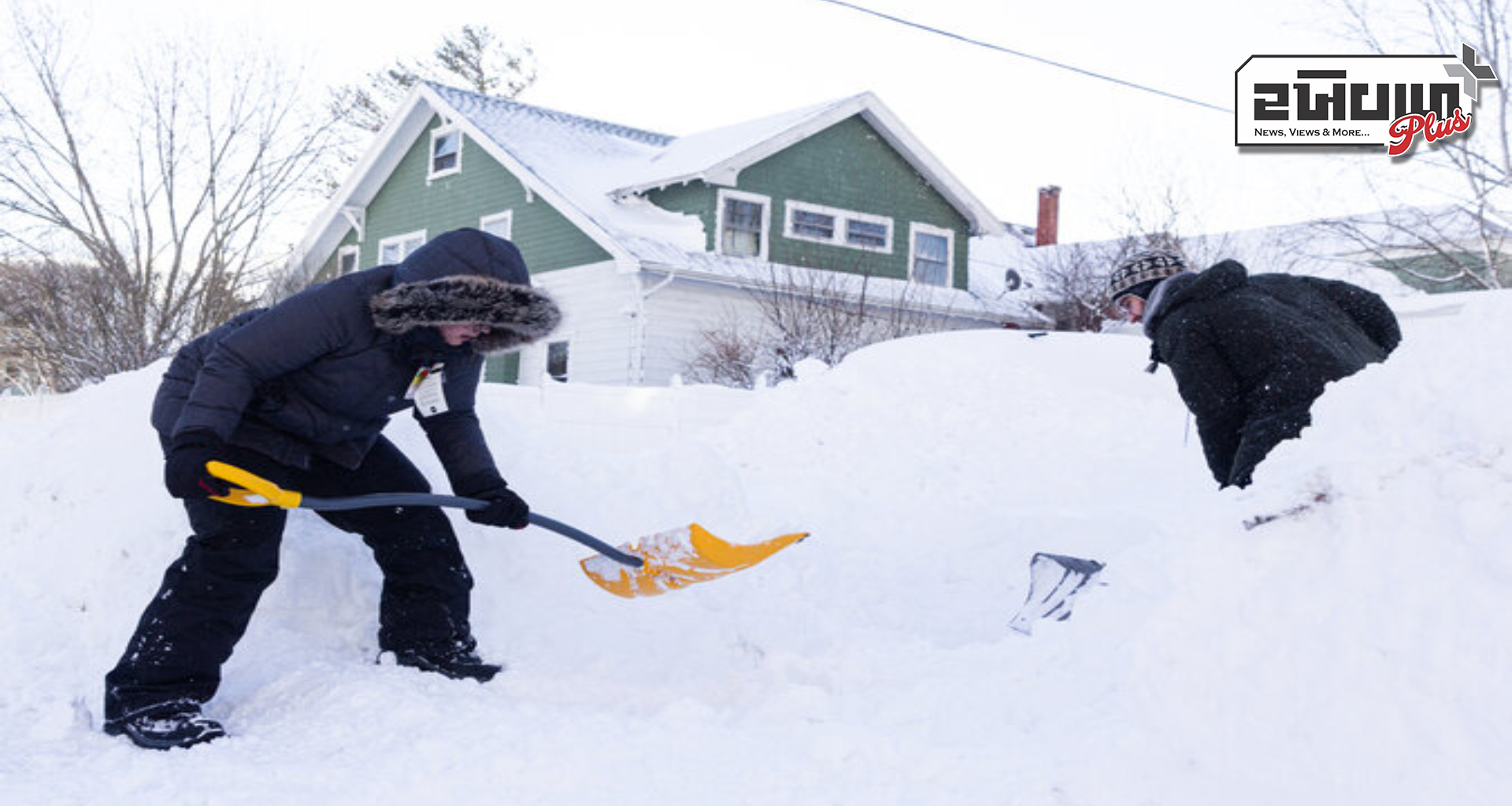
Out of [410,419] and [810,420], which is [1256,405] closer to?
[410,419]

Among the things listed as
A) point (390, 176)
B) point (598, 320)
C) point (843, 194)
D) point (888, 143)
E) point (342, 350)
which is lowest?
point (598, 320)

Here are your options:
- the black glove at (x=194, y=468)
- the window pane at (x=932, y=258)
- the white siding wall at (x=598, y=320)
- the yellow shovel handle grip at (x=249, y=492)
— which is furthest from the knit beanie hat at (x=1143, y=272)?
the window pane at (x=932, y=258)

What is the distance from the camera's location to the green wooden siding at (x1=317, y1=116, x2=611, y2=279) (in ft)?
53.5

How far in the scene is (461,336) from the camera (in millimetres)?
3400

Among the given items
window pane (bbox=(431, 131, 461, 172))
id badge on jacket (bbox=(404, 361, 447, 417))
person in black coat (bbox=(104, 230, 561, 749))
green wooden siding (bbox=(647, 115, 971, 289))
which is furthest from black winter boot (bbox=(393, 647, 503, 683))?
window pane (bbox=(431, 131, 461, 172))

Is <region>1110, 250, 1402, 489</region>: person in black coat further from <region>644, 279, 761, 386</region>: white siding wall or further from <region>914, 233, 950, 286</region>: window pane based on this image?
<region>914, 233, 950, 286</region>: window pane

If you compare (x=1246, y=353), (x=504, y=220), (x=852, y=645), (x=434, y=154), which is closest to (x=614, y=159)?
(x=504, y=220)

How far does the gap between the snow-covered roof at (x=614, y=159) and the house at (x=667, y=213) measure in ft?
0.11

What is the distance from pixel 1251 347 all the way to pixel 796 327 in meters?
9.00

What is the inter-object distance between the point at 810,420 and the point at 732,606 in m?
3.29

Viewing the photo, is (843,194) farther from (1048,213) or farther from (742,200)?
(1048,213)

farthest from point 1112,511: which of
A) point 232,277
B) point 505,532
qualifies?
point 232,277

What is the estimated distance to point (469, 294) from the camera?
3.32 m

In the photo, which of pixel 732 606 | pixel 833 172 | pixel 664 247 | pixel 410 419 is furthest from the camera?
pixel 833 172
